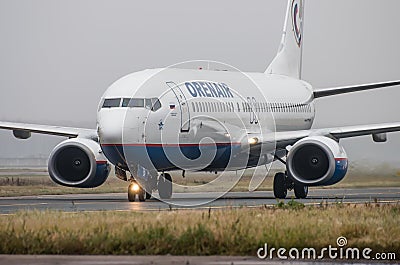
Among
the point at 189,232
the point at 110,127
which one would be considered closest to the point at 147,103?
the point at 110,127

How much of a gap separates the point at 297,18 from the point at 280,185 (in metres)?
14.8

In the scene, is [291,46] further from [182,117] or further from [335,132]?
[182,117]

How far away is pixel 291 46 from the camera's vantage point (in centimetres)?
5119

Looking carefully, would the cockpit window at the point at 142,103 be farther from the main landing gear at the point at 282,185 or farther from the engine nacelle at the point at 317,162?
the main landing gear at the point at 282,185

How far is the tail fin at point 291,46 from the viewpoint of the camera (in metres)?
49.6

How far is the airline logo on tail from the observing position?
51537mm

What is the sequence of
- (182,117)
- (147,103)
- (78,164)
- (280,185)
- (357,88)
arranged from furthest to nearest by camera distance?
(357,88), (280,185), (78,164), (182,117), (147,103)

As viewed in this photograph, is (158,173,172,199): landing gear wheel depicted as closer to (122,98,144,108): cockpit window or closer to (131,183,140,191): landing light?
(131,183,140,191): landing light

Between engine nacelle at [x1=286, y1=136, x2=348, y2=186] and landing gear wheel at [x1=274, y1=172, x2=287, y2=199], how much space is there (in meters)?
2.33

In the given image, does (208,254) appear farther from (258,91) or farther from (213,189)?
(213,189)

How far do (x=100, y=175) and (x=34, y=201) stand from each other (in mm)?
2497

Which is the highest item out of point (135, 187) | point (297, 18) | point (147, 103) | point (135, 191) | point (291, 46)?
point (297, 18)

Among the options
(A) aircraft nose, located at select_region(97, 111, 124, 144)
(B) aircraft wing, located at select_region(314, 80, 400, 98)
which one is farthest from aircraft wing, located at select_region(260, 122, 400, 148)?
(A) aircraft nose, located at select_region(97, 111, 124, 144)

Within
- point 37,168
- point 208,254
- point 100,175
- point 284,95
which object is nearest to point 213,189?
point 284,95
